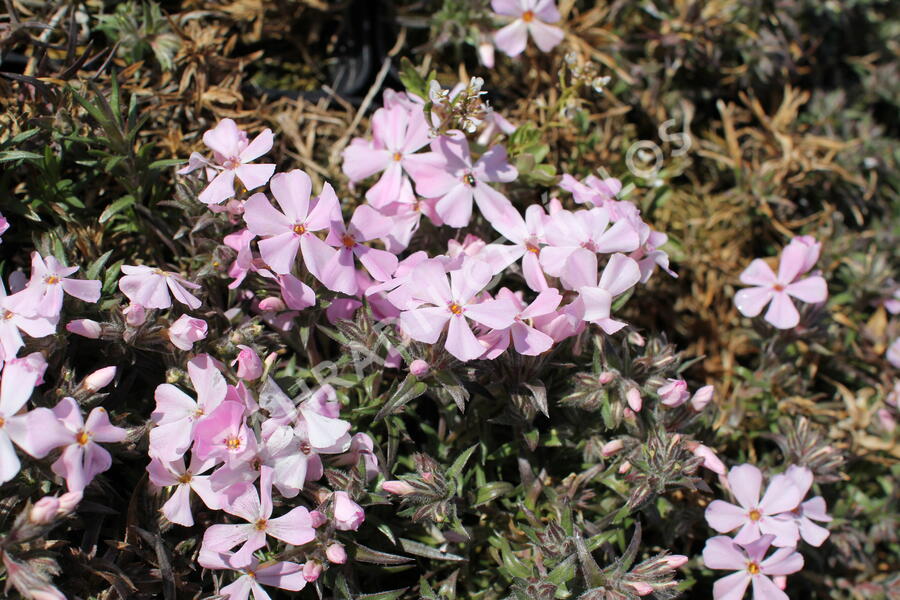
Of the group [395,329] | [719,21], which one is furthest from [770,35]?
[395,329]

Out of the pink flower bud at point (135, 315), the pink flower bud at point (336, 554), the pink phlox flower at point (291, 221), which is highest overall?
the pink phlox flower at point (291, 221)

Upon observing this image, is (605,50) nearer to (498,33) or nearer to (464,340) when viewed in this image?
(498,33)

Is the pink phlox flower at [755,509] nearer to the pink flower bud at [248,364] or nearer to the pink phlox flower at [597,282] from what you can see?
the pink phlox flower at [597,282]

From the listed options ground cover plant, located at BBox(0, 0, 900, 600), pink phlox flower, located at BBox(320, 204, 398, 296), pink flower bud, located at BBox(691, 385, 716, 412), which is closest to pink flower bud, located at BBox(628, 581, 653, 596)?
ground cover plant, located at BBox(0, 0, 900, 600)

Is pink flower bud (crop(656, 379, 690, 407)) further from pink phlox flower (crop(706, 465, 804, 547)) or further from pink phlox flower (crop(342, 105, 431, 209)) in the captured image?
A: pink phlox flower (crop(342, 105, 431, 209))

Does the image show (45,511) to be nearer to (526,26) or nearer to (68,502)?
(68,502)

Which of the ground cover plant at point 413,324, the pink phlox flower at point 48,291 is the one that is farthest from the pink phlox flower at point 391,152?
the pink phlox flower at point 48,291
